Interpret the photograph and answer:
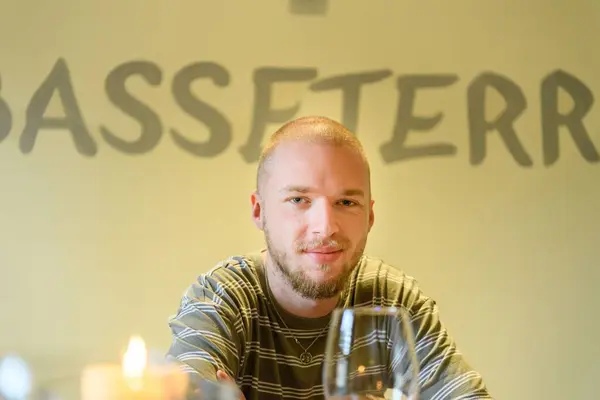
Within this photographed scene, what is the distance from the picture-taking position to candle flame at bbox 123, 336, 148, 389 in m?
0.39

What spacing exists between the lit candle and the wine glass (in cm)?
25

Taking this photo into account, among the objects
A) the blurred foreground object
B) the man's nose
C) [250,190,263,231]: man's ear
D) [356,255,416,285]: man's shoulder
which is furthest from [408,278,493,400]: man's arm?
the blurred foreground object

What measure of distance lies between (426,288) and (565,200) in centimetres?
48

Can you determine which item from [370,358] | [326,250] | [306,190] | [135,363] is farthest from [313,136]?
[135,363]

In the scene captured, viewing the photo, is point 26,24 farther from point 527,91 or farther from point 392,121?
point 527,91

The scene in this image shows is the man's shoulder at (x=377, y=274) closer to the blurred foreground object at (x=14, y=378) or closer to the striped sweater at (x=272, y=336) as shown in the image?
the striped sweater at (x=272, y=336)

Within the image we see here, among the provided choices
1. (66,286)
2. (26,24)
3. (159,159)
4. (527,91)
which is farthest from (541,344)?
(26,24)

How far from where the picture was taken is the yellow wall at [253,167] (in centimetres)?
177

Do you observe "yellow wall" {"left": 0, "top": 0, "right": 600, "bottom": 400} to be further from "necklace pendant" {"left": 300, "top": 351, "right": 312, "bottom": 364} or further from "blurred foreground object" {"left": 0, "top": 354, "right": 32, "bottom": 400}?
"blurred foreground object" {"left": 0, "top": 354, "right": 32, "bottom": 400}

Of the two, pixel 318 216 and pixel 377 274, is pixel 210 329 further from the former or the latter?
pixel 377 274

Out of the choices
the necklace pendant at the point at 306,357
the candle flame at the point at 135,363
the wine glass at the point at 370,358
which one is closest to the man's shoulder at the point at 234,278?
the necklace pendant at the point at 306,357

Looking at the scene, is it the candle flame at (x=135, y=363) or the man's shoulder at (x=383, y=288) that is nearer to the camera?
the candle flame at (x=135, y=363)

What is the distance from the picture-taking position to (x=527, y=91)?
1.89 m

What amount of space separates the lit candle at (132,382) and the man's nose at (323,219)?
2.25 ft
